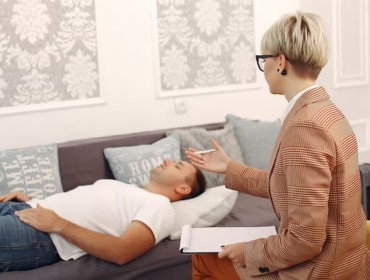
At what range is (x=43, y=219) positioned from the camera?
234cm

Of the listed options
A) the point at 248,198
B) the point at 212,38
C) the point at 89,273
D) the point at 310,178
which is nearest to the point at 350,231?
the point at 310,178

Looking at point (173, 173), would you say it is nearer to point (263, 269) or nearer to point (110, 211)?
point (110, 211)

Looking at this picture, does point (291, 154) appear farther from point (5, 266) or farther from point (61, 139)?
point (61, 139)

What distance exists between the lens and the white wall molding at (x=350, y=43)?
14.6ft

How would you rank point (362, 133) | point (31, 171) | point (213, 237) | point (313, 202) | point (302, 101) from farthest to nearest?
point (362, 133)
point (31, 171)
point (213, 237)
point (302, 101)
point (313, 202)

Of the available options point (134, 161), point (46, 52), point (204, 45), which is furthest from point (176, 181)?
point (204, 45)

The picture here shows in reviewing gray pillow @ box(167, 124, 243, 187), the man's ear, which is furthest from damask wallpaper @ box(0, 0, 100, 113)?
the man's ear

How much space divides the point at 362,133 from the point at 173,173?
2.51 m

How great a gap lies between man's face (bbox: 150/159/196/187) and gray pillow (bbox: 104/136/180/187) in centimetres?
49

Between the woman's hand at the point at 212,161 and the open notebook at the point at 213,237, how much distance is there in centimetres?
21

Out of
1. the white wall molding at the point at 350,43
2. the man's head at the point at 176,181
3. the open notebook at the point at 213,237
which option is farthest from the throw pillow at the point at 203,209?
the white wall molding at the point at 350,43

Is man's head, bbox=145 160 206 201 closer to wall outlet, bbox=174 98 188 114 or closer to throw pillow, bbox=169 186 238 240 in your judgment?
throw pillow, bbox=169 186 238 240

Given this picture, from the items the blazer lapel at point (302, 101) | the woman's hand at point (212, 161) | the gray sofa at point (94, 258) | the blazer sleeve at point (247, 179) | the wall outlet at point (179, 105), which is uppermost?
the blazer lapel at point (302, 101)

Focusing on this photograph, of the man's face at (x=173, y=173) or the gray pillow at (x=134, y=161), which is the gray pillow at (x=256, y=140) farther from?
the man's face at (x=173, y=173)
